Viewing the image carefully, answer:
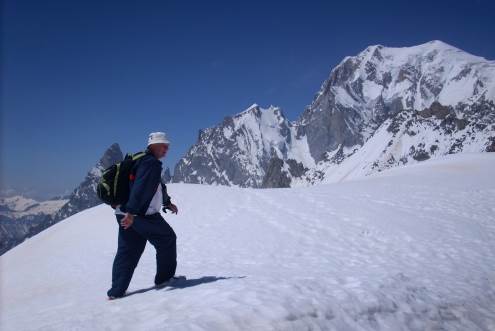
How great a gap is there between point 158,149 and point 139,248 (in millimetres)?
1703

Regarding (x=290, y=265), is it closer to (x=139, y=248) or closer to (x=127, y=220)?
(x=139, y=248)

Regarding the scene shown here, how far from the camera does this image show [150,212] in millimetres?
7051

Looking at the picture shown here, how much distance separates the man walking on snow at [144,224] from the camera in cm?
675

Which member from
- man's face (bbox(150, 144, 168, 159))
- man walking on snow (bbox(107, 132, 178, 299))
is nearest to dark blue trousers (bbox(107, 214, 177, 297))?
man walking on snow (bbox(107, 132, 178, 299))

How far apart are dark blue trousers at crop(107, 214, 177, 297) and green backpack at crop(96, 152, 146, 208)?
366 mm

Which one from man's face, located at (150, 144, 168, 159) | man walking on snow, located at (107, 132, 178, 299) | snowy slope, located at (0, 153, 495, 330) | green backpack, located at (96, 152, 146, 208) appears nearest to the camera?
snowy slope, located at (0, 153, 495, 330)

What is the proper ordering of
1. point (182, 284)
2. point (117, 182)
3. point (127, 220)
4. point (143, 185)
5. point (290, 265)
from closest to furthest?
point (127, 220) → point (143, 185) → point (117, 182) → point (182, 284) → point (290, 265)

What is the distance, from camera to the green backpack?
6.87 m

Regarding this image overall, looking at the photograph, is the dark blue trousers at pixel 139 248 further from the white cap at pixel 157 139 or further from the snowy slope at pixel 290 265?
the white cap at pixel 157 139

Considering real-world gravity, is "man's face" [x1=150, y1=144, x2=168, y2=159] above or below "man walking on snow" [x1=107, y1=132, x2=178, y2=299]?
above

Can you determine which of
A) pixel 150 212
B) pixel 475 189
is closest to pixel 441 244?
pixel 150 212

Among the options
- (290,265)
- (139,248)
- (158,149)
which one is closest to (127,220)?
(139,248)

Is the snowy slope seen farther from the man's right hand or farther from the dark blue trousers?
the man's right hand

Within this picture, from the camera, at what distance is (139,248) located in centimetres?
725
